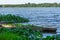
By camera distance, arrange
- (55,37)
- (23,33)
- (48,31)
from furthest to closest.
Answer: (48,31) < (23,33) < (55,37)

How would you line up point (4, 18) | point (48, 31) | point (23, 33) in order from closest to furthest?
point (23, 33) → point (48, 31) → point (4, 18)

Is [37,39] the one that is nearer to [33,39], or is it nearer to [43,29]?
[33,39]

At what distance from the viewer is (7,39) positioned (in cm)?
1941

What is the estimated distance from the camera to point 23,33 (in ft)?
73.4

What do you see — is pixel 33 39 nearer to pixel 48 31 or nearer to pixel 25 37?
pixel 25 37

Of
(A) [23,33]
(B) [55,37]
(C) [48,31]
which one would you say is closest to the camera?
(B) [55,37]

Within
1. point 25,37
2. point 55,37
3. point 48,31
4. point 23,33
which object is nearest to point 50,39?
point 55,37

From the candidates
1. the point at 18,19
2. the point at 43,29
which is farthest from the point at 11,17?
the point at 43,29

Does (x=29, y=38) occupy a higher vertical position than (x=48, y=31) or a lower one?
higher

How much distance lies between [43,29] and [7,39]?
15.2 meters

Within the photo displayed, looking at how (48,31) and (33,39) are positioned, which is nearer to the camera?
(33,39)

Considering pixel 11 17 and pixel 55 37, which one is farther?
pixel 11 17

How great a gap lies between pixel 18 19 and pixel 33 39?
33.9 metres

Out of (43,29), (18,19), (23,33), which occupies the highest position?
(23,33)
